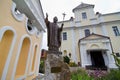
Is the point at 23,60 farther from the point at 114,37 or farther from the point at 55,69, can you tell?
the point at 114,37

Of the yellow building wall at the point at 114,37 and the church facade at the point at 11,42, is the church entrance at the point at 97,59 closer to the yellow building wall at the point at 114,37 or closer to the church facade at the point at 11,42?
the yellow building wall at the point at 114,37

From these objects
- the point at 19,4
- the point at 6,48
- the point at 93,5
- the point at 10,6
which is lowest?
the point at 6,48

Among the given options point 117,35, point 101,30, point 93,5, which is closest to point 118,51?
point 117,35

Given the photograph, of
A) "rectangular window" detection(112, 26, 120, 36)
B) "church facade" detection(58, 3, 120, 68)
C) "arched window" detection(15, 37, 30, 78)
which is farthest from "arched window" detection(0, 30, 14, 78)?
"rectangular window" detection(112, 26, 120, 36)

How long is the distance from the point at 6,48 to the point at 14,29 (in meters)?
0.92

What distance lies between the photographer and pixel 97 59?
13.1 m

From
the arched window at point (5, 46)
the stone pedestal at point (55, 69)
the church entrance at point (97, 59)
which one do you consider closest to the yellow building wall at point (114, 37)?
the church entrance at point (97, 59)

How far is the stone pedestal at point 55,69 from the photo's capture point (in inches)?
125

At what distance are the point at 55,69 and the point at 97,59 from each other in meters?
11.7

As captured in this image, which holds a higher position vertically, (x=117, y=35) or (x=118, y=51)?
(x=117, y=35)

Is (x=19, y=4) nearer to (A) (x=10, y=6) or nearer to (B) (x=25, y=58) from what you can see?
(A) (x=10, y=6)

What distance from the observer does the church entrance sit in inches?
487

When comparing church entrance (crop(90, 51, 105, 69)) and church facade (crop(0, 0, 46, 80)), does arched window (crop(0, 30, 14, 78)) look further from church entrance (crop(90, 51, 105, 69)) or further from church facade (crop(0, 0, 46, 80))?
church entrance (crop(90, 51, 105, 69))

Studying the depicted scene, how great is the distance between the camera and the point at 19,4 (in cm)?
519
